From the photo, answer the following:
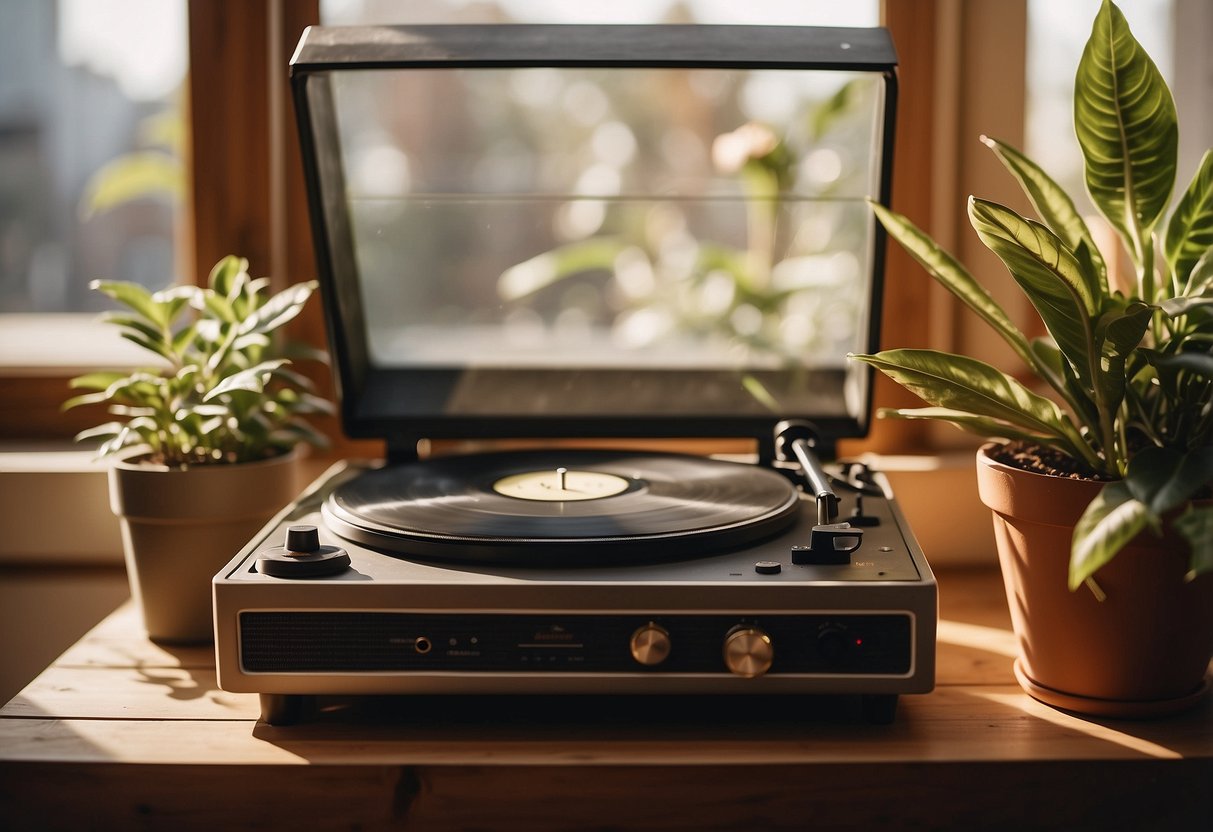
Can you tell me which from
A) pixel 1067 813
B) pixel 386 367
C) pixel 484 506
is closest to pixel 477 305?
pixel 386 367

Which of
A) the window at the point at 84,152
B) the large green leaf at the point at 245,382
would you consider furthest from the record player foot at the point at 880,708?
the window at the point at 84,152

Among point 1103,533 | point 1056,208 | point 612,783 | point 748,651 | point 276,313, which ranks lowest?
point 612,783

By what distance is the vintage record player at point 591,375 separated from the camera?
0.88m

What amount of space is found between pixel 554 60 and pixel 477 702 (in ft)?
2.11

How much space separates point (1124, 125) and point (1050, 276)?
6.5 inches

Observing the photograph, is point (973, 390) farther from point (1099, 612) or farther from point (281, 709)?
point (281, 709)

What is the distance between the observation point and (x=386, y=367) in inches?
54.3

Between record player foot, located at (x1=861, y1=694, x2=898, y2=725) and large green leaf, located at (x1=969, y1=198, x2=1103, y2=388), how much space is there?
329 millimetres

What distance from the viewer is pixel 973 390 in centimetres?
95

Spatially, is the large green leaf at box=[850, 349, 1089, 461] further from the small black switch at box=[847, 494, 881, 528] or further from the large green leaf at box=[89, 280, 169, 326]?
the large green leaf at box=[89, 280, 169, 326]

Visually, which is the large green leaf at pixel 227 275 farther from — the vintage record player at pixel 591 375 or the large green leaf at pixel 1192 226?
the large green leaf at pixel 1192 226

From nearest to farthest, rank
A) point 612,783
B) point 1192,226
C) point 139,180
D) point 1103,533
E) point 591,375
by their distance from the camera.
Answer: point 1103,533, point 612,783, point 1192,226, point 591,375, point 139,180

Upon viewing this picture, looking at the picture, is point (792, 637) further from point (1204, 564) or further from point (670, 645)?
point (1204, 564)

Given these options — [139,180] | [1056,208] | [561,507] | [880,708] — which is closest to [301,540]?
[561,507]
